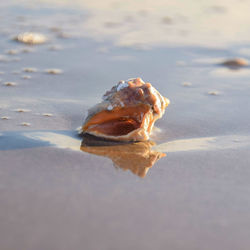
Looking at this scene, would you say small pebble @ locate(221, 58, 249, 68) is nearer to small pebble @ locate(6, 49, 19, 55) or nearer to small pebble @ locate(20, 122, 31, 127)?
small pebble @ locate(6, 49, 19, 55)

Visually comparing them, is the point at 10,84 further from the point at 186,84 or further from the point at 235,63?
the point at 235,63

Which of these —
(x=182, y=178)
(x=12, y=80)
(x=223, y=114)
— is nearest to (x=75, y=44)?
(x=12, y=80)

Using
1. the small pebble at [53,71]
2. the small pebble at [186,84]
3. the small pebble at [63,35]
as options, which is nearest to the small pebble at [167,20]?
the small pebble at [63,35]

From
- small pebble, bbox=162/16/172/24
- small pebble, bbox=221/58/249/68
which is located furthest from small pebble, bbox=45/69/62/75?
small pebble, bbox=162/16/172/24

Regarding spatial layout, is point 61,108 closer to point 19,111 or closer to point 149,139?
point 19,111

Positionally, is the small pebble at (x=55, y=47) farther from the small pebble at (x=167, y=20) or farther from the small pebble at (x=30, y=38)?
the small pebble at (x=167, y=20)

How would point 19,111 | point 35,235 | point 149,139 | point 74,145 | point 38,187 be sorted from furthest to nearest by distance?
point 19,111, point 149,139, point 74,145, point 38,187, point 35,235

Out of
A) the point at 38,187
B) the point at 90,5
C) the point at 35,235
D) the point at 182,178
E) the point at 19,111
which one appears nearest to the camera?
the point at 35,235
